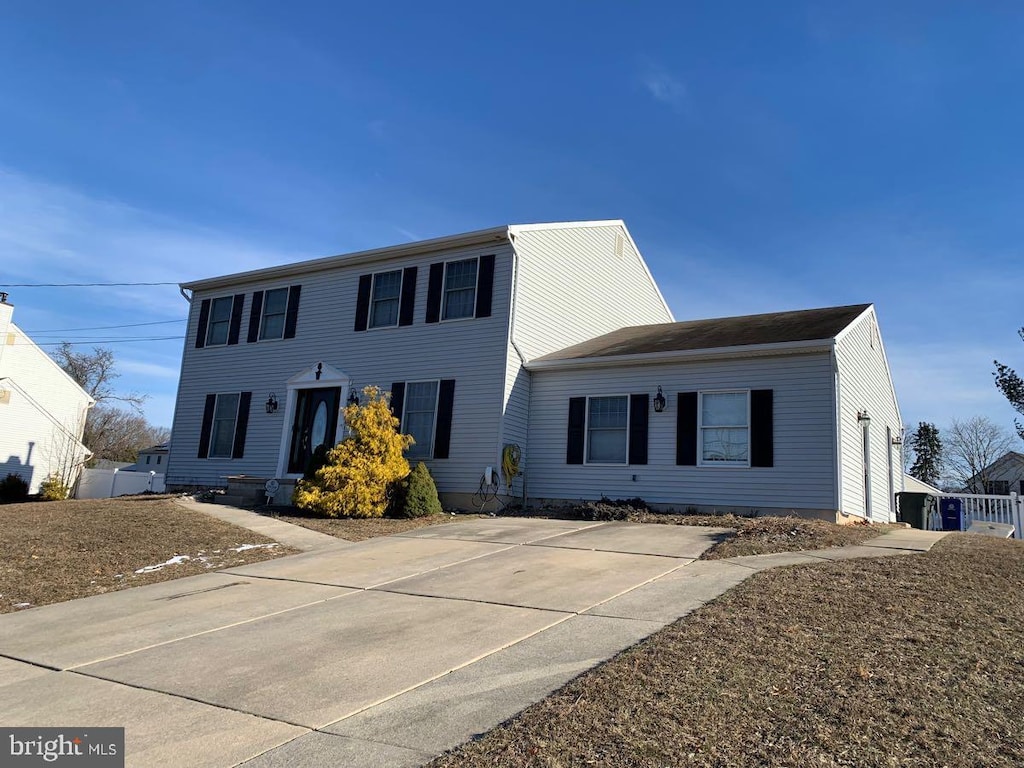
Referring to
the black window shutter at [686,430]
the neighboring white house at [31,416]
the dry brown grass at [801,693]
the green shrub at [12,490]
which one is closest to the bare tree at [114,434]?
the neighboring white house at [31,416]

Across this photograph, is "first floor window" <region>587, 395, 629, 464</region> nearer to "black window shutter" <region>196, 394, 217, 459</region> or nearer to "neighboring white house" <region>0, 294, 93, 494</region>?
"black window shutter" <region>196, 394, 217, 459</region>

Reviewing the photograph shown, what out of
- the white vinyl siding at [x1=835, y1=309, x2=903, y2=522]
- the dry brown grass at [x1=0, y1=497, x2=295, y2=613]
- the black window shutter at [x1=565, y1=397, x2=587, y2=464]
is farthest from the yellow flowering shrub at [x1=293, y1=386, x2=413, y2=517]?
the white vinyl siding at [x1=835, y1=309, x2=903, y2=522]

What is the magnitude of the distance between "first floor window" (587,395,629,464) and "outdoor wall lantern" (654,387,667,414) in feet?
2.22

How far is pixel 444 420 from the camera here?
1555 centimetres

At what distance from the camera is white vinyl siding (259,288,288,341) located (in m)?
Answer: 18.7

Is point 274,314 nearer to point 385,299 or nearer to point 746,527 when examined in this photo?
point 385,299

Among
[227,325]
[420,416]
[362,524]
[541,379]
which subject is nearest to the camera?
[362,524]

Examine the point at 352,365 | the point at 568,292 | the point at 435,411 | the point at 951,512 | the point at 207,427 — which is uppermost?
the point at 568,292

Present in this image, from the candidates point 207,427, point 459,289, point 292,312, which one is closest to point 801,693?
point 459,289

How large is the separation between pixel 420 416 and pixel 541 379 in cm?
291

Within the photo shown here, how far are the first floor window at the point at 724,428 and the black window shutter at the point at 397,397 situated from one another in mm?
6798

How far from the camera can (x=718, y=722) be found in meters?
3.55

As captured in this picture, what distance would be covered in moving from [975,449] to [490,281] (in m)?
46.6

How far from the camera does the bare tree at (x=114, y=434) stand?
4844 centimetres
